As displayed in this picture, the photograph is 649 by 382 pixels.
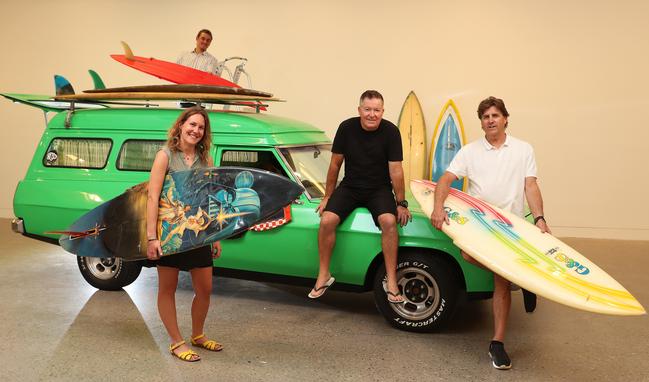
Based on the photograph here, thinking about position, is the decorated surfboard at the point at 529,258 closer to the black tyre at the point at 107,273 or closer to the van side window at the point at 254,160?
the van side window at the point at 254,160

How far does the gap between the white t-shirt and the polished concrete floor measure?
3.44 ft

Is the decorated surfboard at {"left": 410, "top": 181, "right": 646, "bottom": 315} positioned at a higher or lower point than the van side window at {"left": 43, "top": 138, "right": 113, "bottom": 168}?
lower

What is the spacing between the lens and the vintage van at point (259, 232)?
448 cm

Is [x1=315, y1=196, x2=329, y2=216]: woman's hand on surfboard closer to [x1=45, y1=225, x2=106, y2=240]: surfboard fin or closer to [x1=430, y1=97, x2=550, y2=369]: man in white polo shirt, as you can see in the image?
[x1=430, y1=97, x2=550, y2=369]: man in white polo shirt

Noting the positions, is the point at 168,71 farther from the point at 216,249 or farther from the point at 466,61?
the point at 466,61

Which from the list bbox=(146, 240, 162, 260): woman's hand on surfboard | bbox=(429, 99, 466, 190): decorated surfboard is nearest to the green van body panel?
bbox=(146, 240, 162, 260): woman's hand on surfboard

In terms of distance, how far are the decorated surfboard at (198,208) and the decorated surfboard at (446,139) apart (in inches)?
189

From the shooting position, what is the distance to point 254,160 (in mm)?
5008

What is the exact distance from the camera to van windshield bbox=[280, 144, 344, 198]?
4.93 m

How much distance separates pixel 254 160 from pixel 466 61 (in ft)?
14.9

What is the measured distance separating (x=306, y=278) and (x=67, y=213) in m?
2.10

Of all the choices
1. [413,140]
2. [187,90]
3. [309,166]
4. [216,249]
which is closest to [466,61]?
[413,140]

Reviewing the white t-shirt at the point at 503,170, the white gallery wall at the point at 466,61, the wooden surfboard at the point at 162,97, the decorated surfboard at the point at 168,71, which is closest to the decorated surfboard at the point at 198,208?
the white t-shirt at the point at 503,170

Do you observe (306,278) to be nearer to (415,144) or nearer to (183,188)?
(183,188)
